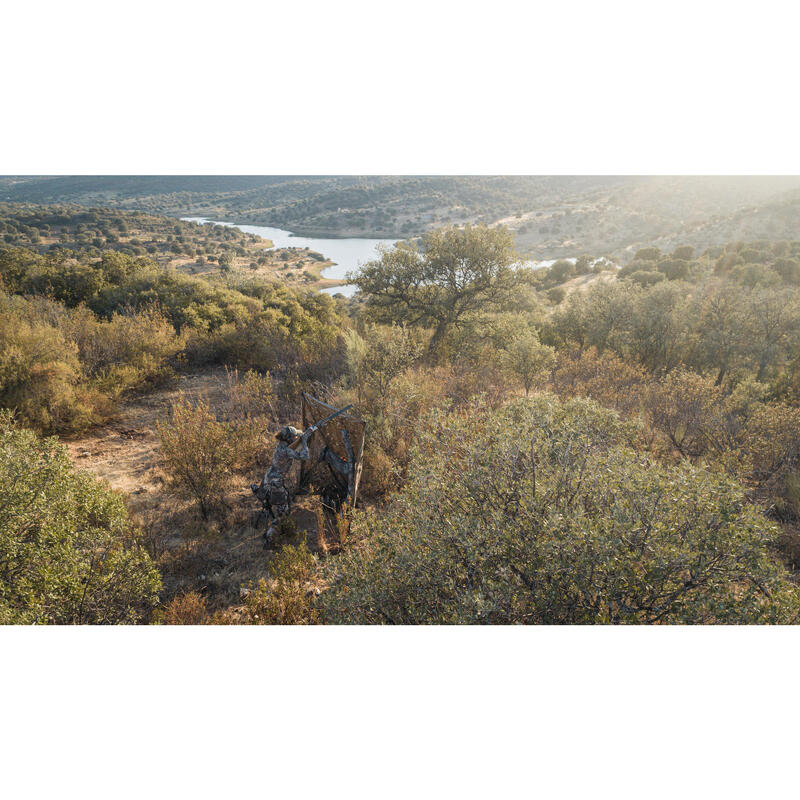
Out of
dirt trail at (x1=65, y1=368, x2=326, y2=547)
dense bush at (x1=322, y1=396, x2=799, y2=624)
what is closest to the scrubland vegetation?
dense bush at (x1=322, y1=396, x2=799, y2=624)

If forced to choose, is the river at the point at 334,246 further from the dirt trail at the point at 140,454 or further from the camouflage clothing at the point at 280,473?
the camouflage clothing at the point at 280,473

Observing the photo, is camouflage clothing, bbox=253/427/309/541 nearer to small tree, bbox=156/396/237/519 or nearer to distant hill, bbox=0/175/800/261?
small tree, bbox=156/396/237/519

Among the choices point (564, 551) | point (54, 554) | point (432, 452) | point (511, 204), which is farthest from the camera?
point (511, 204)

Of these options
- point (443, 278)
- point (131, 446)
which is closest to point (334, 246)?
point (443, 278)

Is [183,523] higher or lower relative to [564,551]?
lower

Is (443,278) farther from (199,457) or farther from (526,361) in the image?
(199,457)

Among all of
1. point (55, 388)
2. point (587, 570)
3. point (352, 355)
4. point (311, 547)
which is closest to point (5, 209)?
point (55, 388)

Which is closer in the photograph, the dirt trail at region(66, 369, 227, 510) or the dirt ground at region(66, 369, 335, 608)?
the dirt ground at region(66, 369, 335, 608)

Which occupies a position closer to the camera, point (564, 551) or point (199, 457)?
point (564, 551)
